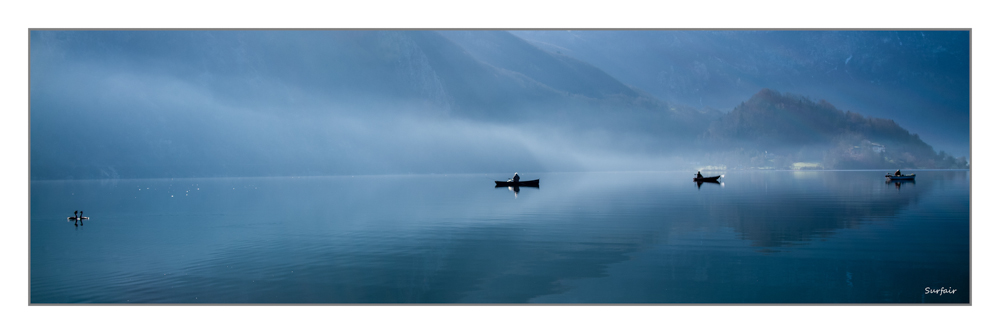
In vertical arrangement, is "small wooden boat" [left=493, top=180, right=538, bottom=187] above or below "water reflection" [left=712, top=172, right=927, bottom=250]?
above

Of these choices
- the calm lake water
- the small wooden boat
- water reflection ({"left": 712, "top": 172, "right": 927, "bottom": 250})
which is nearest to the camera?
the calm lake water

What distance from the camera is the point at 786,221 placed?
28516 millimetres

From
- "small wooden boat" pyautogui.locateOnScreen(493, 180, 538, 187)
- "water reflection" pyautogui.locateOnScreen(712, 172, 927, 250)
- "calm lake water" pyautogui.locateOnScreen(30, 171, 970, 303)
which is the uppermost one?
"small wooden boat" pyautogui.locateOnScreen(493, 180, 538, 187)

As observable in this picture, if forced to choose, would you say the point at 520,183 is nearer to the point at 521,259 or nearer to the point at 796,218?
the point at 796,218

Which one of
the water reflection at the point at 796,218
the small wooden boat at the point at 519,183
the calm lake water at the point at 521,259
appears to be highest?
the small wooden boat at the point at 519,183

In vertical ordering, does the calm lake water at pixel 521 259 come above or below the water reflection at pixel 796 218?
below

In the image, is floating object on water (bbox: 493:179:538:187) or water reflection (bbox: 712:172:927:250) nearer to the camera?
water reflection (bbox: 712:172:927:250)
